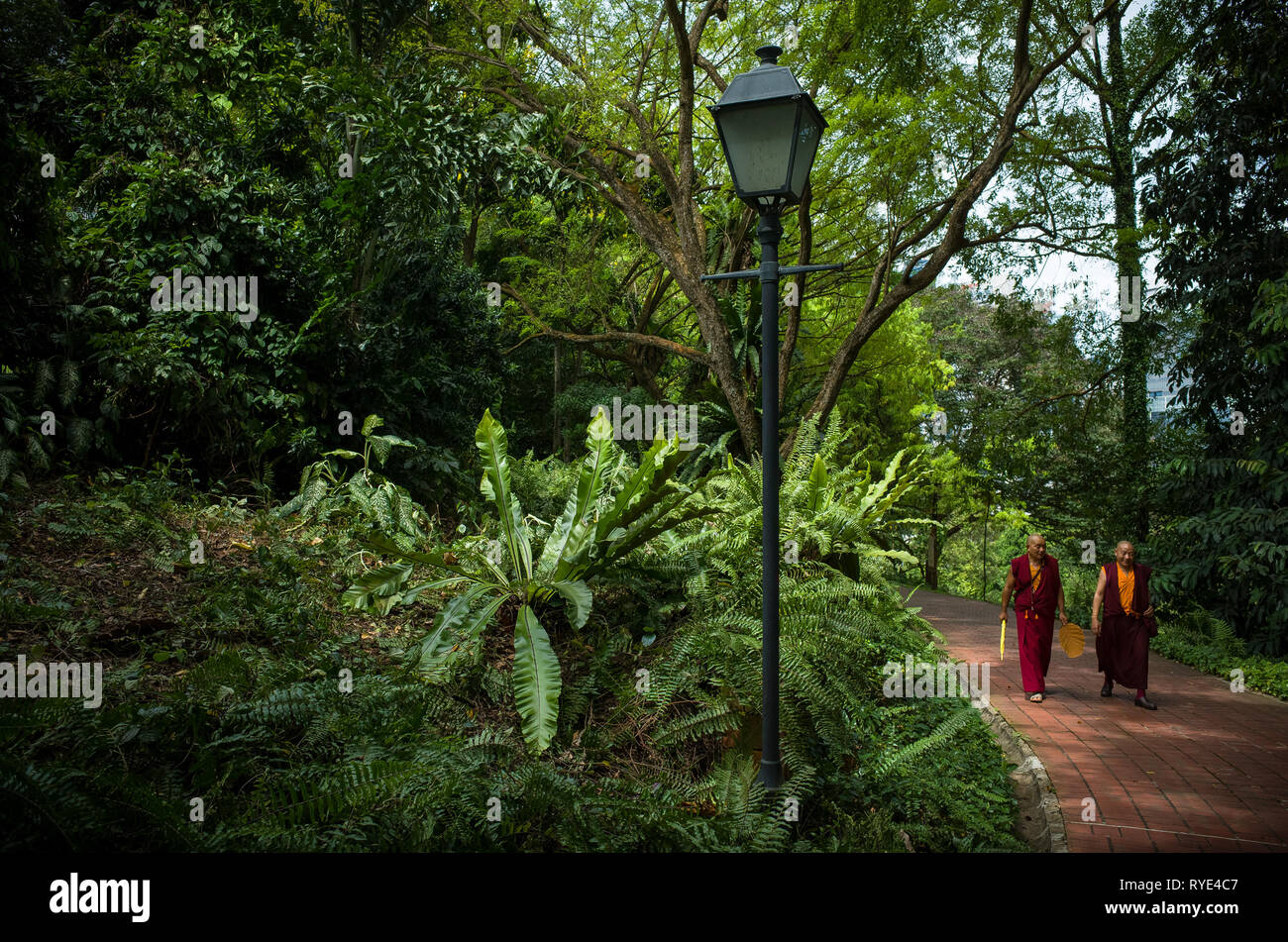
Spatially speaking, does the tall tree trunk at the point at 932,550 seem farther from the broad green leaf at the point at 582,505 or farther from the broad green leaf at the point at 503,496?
the broad green leaf at the point at 503,496

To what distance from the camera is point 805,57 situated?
13.0 meters

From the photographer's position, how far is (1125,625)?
7.21 metres

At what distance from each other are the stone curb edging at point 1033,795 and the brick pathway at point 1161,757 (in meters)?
0.07

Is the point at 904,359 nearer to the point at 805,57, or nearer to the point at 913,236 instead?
the point at 913,236

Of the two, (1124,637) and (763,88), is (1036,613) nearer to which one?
(1124,637)

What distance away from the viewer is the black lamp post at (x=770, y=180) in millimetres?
3959

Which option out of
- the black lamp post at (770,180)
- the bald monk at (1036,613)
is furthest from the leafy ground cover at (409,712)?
the bald monk at (1036,613)

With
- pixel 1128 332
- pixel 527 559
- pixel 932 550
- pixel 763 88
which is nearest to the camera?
pixel 763 88

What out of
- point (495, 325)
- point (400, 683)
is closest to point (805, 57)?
point (495, 325)

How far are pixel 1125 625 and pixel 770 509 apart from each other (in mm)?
4977

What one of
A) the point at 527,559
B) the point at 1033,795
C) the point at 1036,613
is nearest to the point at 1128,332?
the point at 1036,613

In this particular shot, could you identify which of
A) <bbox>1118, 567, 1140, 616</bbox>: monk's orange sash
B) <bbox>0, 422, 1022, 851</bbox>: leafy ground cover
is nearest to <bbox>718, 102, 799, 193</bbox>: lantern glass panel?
<bbox>0, 422, 1022, 851</bbox>: leafy ground cover

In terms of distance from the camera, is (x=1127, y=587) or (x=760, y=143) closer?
(x=760, y=143)

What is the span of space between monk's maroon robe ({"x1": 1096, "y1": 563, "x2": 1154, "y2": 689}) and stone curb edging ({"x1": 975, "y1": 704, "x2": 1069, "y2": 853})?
5.24ft
